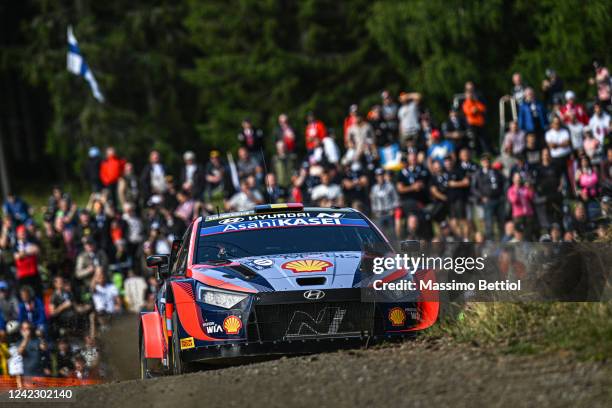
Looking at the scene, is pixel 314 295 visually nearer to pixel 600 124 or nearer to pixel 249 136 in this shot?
pixel 600 124

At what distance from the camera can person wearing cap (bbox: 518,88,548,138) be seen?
70.1 ft

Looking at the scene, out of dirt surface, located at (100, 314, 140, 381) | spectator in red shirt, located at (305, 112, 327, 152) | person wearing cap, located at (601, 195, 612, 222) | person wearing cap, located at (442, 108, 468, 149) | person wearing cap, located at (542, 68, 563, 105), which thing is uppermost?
person wearing cap, located at (542, 68, 563, 105)

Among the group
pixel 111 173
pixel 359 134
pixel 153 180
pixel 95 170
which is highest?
pixel 359 134

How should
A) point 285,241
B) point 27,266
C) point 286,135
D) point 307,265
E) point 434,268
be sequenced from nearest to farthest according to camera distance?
point 307,265
point 434,268
point 285,241
point 27,266
point 286,135

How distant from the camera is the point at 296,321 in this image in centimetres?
982

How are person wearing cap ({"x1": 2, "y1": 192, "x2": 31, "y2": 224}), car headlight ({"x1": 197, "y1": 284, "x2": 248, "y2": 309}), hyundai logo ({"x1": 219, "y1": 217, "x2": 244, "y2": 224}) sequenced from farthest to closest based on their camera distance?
person wearing cap ({"x1": 2, "y1": 192, "x2": 31, "y2": 224})
hyundai logo ({"x1": 219, "y1": 217, "x2": 244, "y2": 224})
car headlight ({"x1": 197, "y1": 284, "x2": 248, "y2": 309})

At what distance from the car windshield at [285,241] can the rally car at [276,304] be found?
0.06 feet

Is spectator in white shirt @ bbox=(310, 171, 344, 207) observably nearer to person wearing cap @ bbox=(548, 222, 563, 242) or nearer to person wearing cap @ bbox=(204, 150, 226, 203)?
person wearing cap @ bbox=(204, 150, 226, 203)

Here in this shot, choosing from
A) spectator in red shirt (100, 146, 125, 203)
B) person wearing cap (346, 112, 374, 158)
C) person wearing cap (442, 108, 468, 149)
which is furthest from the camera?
spectator in red shirt (100, 146, 125, 203)

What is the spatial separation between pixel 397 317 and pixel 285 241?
163 cm

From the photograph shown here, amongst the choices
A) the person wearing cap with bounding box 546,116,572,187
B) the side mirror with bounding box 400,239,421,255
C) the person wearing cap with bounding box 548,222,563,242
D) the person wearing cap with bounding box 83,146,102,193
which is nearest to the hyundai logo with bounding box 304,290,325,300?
the side mirror with bounding box 400,239,421,255

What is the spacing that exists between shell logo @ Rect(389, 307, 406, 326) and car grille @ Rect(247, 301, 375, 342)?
1.35 ft

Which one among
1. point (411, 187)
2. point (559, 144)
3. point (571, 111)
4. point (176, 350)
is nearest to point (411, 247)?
point (176, 350)

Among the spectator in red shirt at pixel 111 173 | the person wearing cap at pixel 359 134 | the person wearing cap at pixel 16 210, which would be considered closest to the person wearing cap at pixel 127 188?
the spectator in red shirt at pixel 111 173
